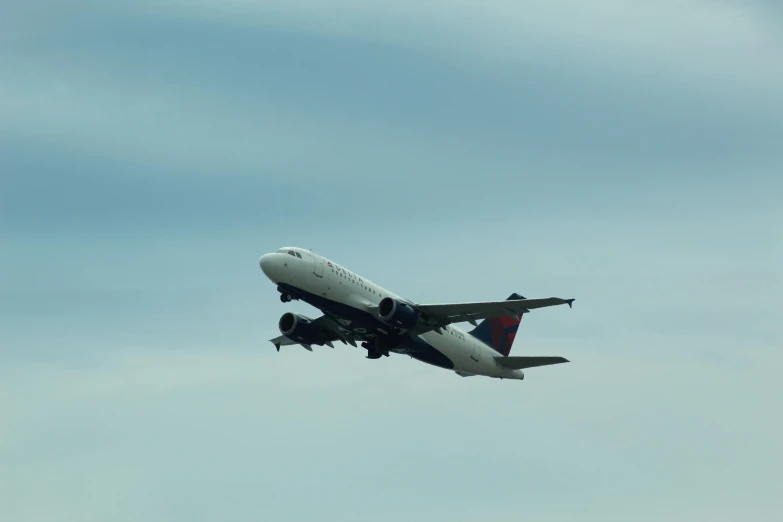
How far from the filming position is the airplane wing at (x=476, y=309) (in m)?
60.0

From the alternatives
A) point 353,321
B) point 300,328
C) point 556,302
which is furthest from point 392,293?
point 556,302

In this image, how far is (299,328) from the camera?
2808 inches

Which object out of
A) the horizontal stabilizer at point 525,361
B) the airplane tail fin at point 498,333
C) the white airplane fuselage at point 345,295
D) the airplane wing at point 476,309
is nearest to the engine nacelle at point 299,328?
the white airplane fuselage at point 345,295

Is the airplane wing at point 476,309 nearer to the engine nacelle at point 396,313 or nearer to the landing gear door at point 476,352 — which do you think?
the engine nacelle at point 396,313

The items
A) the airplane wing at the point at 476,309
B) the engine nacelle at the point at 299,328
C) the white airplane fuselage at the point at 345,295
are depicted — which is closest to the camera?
the airplane wing at the point at 476,309

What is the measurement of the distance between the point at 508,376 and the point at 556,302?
50.7 ft

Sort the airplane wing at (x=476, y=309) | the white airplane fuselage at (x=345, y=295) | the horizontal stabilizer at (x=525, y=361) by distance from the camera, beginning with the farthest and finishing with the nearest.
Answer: the horizontal stabilizer at (x=525, y=361), the white airplane fuselage at (x=345, y=295), the airplane wing at (x=476, y=309)

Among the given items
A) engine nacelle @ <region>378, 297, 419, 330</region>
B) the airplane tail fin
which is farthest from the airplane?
the airplane tail fin

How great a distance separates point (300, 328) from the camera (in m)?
71.3

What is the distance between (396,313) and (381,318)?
1181 millimetres

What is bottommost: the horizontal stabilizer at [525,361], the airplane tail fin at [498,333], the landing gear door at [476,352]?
the horizontal stabilizer at [525,361]

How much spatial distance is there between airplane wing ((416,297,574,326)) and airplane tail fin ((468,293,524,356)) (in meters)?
11.1

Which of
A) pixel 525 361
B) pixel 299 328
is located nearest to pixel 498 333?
pixel 525 361

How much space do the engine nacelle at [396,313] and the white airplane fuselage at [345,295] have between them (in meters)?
1.08
